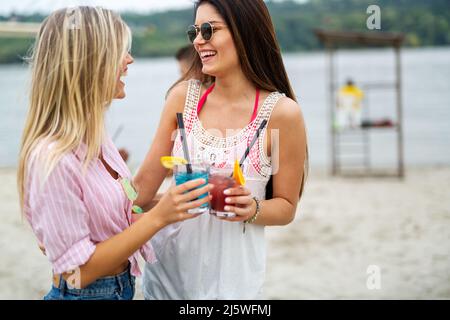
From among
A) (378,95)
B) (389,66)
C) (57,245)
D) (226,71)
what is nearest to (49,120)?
(57,245)

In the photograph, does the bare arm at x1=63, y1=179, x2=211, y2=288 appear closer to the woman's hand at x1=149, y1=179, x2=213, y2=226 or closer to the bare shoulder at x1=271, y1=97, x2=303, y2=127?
the woman's hand at x1=149, y1=179, x2=213, y2=226

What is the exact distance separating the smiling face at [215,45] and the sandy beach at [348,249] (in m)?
3.14

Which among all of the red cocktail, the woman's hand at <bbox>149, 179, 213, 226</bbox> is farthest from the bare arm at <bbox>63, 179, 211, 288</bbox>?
the red cocktail

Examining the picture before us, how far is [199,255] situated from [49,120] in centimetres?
80

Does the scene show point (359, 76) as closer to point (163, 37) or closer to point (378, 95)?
point (378, 95)

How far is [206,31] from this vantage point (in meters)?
2.12

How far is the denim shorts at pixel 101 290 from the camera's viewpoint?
1.80 metres

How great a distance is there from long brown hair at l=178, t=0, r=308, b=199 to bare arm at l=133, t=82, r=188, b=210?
32 centimetres

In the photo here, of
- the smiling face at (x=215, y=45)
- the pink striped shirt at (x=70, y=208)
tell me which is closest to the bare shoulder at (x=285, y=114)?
the smiling face at (x=215, y=45)

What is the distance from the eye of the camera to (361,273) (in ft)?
18.0

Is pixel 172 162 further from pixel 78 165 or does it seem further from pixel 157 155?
pixel 157 155

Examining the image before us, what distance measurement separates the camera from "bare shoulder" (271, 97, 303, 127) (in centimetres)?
216

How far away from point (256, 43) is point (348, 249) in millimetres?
4508

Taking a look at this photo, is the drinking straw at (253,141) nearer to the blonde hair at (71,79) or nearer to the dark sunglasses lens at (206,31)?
the dark sunglasses lens at (206,31)
